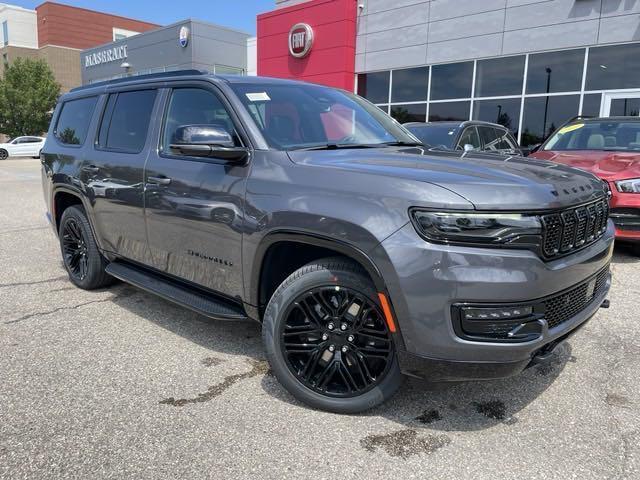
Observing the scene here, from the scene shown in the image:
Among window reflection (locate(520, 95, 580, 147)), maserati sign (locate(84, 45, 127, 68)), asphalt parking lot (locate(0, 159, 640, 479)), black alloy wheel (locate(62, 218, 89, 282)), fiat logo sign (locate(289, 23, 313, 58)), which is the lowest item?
asphalt parking lot (locate(0, 159, 640, 479))

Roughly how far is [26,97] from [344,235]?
45250mm

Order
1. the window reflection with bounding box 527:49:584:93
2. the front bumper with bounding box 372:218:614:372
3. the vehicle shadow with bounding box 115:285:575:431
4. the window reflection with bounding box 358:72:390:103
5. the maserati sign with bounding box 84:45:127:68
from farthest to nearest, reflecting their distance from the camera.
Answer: the maserati sign with bounding box 84:45:127:68, the window reflection with bounding box 358:72:390:103, the window reflection with bounding box 527:49:584:93, the vehicle shadow with bounding box 115:285:575:431, the front bumper with bounding box 372:218:614:372

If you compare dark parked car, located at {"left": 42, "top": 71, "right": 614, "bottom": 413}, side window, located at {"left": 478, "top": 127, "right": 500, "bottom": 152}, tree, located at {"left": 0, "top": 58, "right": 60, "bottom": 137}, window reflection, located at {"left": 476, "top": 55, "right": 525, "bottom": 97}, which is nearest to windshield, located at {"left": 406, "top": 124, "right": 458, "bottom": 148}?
side window, located at {"left": 478, "top": 127, "right": 500, "bottom": 152}

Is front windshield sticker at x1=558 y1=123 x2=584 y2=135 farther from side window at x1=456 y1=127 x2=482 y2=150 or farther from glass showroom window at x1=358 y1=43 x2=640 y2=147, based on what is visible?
glass showroom window at x1=358 y1=43 x2=640 y2=147

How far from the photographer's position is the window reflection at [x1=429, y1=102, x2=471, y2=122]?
16.8 m

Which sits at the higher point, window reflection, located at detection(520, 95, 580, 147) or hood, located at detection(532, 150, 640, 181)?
window reflection, located at detection(520, 95, 580, 147)

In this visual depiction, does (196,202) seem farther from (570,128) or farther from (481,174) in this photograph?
(570,128)

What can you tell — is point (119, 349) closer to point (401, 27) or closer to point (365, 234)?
point (365, 234)

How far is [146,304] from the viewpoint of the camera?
457cm

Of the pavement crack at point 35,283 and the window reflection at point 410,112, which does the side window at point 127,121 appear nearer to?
the pavement crack at point 35,283

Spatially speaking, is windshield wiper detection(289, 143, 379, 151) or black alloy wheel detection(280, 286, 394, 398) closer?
black alloy wheel detection(280, 286, 394, 398)

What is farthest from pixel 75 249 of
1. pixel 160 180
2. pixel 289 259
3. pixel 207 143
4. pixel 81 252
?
pixel 289 259

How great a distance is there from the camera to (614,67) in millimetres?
13648

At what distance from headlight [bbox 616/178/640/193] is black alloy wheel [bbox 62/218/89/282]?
5650mm
